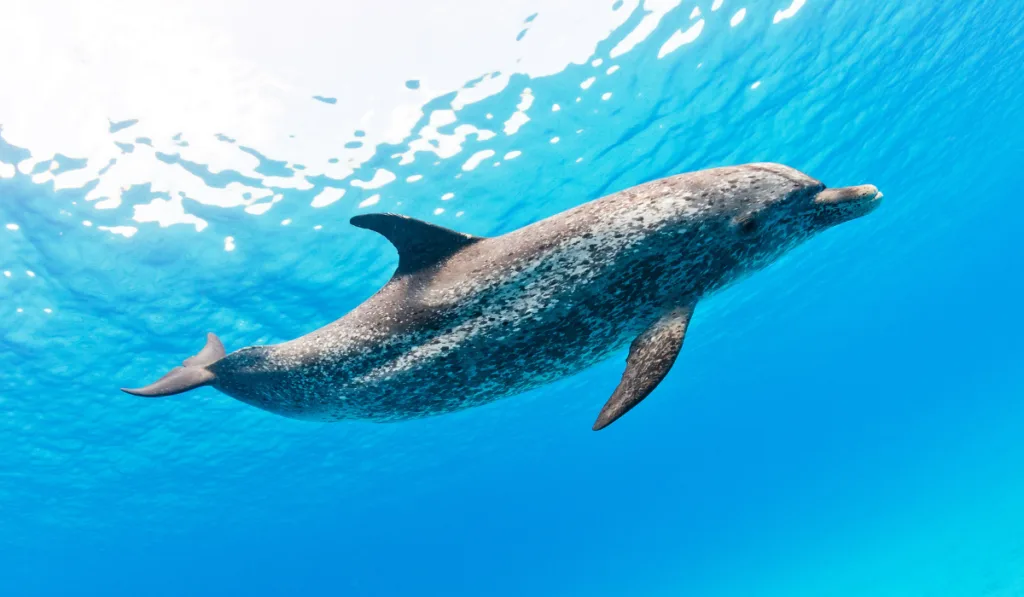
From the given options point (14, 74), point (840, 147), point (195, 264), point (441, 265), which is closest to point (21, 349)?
point (195, 264)

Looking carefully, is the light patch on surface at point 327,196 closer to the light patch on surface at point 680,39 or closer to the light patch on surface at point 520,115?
the light patch on surface at point 520,115

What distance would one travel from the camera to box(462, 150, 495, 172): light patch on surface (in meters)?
14.0

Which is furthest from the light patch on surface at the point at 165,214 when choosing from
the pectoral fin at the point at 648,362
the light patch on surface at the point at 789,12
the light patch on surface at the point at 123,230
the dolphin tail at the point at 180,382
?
the light patch on surface at the point at 789,12

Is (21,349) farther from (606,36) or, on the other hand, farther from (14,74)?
(606,36)

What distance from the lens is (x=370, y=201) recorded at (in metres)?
14.0

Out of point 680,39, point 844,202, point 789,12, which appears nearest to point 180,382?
point 844,202

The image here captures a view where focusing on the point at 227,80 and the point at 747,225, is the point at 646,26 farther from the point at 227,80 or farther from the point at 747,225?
the point at 747,225

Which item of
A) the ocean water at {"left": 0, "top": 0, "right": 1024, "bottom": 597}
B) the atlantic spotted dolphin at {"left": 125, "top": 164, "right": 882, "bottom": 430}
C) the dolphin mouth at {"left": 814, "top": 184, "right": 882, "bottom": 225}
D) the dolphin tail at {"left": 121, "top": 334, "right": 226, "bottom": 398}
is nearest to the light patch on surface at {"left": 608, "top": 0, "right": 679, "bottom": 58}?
the ocean water at {"left": 0, "top": 0, "right": 1024, "bottom": 597}

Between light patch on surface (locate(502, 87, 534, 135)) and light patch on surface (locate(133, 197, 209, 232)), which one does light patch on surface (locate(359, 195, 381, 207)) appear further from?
light patch on surface (locate(502, 87, 534, 135))

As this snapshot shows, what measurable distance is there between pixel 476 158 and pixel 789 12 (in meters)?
9.18

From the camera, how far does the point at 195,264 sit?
14.5m

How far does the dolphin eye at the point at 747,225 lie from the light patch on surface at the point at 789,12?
43.3 ft

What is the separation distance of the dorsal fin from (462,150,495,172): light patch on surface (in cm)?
1028

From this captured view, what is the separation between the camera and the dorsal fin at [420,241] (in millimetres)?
4109
